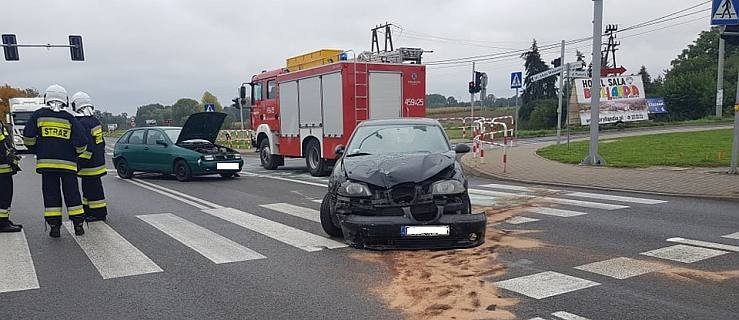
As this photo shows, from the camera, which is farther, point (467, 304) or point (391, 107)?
point (391, 107)

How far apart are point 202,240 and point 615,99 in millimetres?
35269

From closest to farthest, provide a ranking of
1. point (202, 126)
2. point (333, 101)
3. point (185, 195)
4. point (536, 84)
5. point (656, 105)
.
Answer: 1. point (185, 195)
2. point (333, 101)
3. point (202, 126)
4. point (656, 105)
5. point (536, 84)

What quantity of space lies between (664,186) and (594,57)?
16.4 ft

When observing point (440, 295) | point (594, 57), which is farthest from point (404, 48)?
point (440, 295)

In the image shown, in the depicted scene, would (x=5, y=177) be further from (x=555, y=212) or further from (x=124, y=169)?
(x=124, y=169)

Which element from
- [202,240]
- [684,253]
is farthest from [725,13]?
[202,240]

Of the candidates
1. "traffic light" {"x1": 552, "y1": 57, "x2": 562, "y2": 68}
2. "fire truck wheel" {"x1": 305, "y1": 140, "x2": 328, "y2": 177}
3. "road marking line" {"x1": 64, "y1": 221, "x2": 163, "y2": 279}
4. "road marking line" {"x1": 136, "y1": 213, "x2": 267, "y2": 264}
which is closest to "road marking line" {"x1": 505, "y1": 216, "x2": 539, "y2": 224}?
"road marking line" {"x1": 136, "y1": 213, "x2": 267, "y2": 264}

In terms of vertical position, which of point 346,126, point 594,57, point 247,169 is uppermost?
point 594,57

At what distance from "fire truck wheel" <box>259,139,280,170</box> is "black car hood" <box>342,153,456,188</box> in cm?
1201

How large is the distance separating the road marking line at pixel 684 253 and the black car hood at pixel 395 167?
2.46 m

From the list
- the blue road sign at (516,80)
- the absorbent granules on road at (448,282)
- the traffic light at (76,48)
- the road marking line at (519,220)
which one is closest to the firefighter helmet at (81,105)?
the absorbent granules on road at (448,282)

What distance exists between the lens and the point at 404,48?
1658 centimetres

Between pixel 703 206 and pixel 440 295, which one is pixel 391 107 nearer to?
pixel 703 206

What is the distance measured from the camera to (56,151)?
24.6 ft
